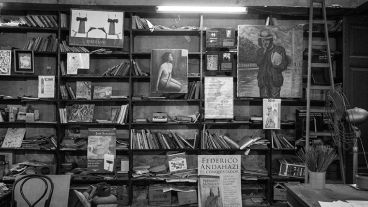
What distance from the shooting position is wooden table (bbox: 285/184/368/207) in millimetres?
2054

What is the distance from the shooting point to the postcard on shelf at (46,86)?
4.45m

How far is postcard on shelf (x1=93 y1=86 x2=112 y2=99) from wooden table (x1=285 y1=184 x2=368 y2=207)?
2.95 meters

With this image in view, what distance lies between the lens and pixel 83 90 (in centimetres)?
453

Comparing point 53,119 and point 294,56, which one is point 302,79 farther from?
point 53,119

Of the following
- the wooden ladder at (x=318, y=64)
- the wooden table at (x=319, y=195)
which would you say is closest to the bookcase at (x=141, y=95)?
the wooden ladder at (x=318, y=64)

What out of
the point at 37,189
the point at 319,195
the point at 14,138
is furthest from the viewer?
the point at 14,138

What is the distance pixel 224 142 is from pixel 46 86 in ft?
8.56

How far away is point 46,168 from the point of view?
14.1ft

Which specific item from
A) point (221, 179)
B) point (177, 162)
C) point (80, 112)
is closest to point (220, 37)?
point (177, 162)

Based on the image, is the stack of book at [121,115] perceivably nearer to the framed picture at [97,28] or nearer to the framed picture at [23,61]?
the framed picture at [97,28]

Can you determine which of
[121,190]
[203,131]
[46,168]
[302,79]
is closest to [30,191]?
[46,168]

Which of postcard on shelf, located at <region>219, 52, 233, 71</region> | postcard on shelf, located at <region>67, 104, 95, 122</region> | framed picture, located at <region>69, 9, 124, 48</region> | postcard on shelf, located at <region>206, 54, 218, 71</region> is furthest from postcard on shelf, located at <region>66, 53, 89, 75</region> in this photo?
postcard on shelf, located at <region>219, 52, 233, 71</region>

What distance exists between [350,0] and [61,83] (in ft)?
15.0

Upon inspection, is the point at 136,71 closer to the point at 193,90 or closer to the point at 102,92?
Result: the point at 102,92
